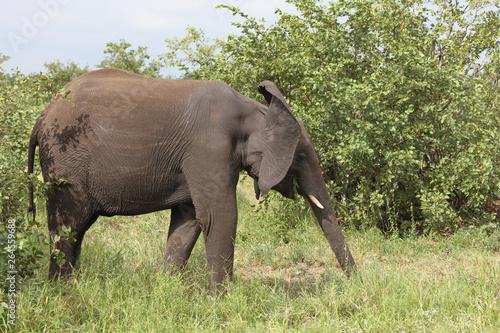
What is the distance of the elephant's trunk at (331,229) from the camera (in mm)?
4957

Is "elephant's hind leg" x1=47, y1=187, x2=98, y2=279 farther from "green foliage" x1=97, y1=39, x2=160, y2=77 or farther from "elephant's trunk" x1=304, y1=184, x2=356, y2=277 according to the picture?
"green foliage" x1=97, y1=39, x2=160, y2=77

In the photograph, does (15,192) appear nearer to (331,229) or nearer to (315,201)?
(315,201)

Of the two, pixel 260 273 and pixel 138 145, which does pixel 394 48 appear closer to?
pixel 260 273

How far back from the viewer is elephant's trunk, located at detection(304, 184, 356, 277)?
4957mm

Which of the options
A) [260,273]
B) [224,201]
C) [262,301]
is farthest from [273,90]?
[260,273]

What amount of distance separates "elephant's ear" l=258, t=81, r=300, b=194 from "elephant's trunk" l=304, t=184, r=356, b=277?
524 millimetres

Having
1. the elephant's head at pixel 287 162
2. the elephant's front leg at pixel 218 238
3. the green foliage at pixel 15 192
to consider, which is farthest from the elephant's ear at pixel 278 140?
the green foliage at pixel 15 192

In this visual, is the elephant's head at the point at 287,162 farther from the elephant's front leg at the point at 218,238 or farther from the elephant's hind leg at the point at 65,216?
the elephant's hind leg at the point at 65,216

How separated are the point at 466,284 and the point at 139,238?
446cm

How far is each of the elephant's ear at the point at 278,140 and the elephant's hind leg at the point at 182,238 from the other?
3.43 ft

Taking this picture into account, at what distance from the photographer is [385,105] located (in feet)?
24.0

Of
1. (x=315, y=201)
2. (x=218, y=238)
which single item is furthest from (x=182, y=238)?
(x=315, y=201)

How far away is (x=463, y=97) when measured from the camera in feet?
23.2

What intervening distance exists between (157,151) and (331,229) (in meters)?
1.89
